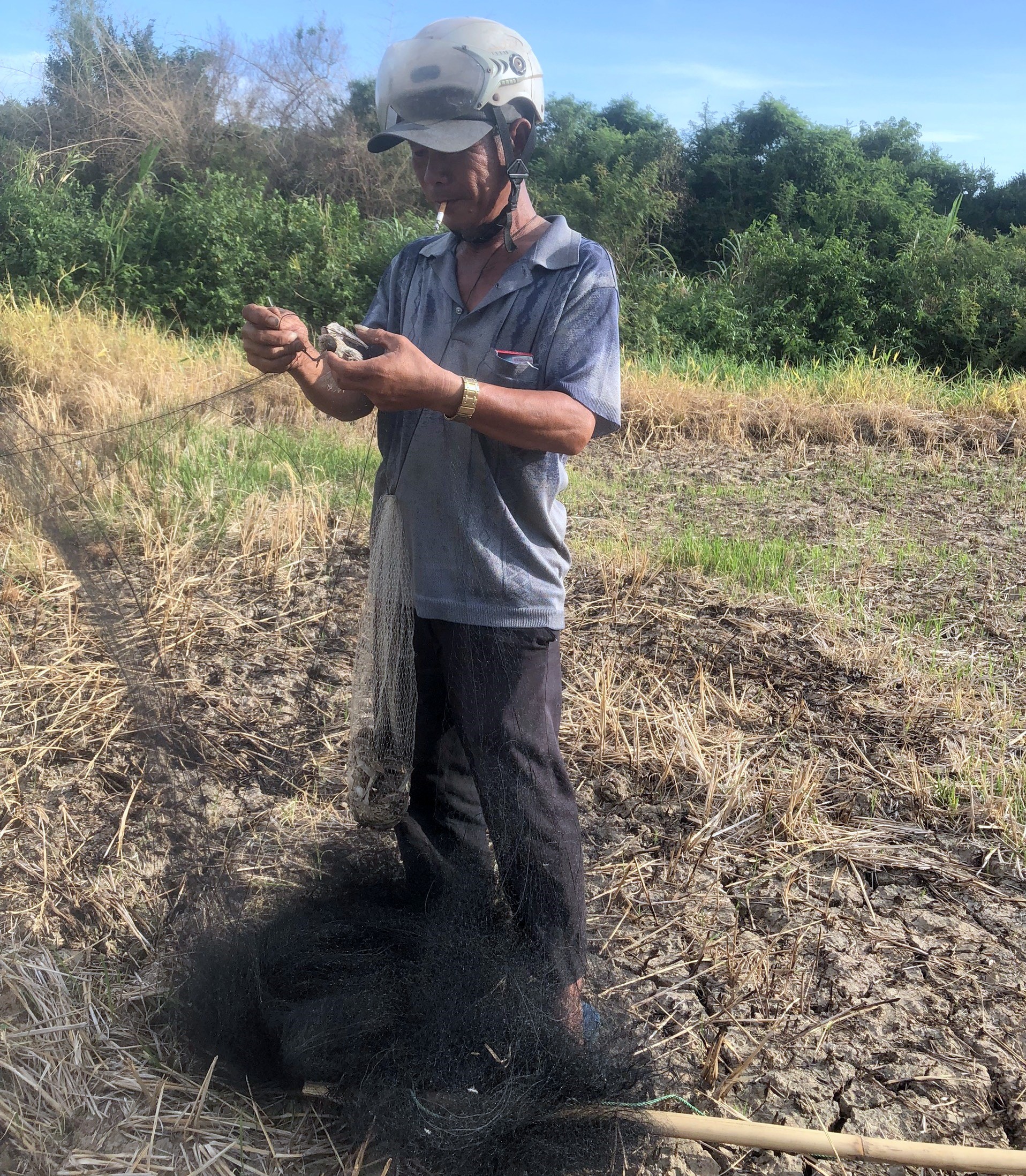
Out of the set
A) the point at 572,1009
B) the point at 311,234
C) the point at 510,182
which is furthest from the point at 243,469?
the point at 311,234

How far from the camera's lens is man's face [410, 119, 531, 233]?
1.77 metres

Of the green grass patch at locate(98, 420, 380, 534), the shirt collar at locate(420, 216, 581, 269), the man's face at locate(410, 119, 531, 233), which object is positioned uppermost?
the man's face at locate(410, 119, 531, 233)

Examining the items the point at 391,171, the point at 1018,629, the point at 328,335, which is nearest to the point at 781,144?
the point at 391,171

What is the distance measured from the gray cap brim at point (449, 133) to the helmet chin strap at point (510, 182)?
0.03 m

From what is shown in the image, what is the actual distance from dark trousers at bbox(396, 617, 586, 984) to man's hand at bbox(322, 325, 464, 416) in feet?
1.42

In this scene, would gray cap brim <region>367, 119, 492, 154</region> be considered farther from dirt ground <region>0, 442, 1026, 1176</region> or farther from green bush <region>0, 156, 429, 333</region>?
green bush <region>0, 156, 429, 333</region>

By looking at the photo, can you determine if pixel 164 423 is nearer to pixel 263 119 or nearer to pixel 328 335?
pixel 328 335

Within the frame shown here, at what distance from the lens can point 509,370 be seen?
1.77m

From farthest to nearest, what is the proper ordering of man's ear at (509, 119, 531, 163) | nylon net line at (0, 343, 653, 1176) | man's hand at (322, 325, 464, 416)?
man's ear at (509, 119, 531, 163), nylon net line at (0, 343, 653, 1176), man's hand at (322, 325, 464, 416)

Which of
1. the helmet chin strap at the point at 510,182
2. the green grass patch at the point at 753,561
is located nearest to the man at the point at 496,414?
the helmet chin strap at the point at 510,182

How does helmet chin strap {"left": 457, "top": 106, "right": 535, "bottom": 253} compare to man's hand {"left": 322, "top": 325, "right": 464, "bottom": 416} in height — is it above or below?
above

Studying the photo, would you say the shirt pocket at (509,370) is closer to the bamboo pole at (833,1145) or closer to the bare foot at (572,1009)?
the bare foot at (572,1009)

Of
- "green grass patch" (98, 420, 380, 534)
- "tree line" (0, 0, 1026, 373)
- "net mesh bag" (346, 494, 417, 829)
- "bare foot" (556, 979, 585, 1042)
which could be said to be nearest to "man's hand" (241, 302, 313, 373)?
"net mesh bag" (346, 494, 417, 829)

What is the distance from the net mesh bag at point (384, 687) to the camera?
1.93 m
